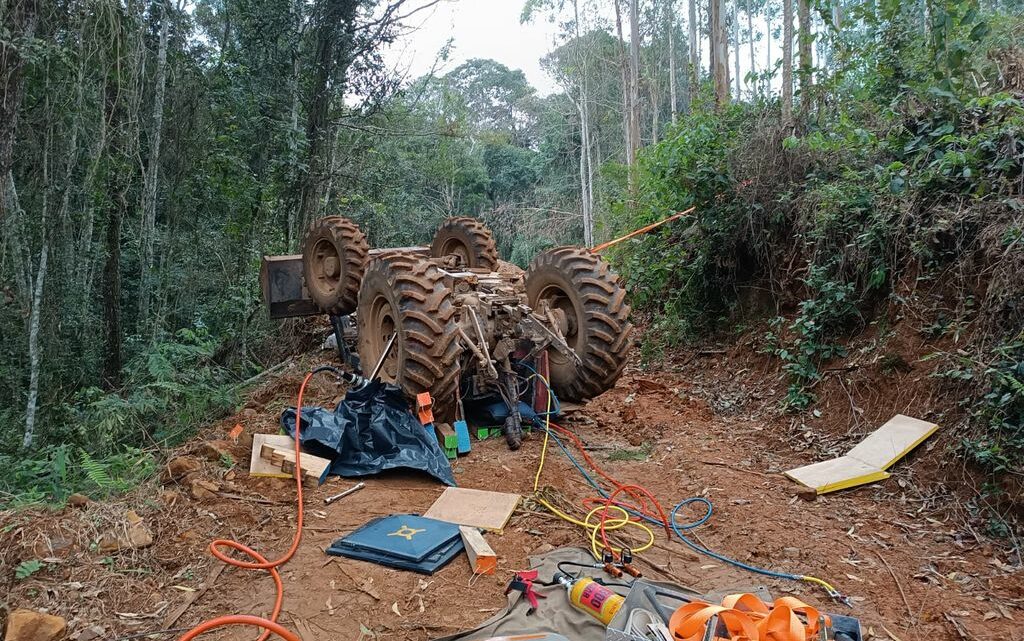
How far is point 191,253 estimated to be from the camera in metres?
12.3

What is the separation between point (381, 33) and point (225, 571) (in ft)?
36.4

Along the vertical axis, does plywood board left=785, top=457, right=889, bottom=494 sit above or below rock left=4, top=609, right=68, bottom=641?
below

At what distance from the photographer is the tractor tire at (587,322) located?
19.4 feet

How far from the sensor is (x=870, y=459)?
4.71 meters

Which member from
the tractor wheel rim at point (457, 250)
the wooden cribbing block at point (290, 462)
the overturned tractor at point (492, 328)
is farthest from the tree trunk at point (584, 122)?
the wooden cribbing block at point (290, 462)

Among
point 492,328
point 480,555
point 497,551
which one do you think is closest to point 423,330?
point 492,328

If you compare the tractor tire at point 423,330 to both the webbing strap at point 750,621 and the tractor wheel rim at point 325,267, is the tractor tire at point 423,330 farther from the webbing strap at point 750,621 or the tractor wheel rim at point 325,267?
the webbing strap at point 750,621

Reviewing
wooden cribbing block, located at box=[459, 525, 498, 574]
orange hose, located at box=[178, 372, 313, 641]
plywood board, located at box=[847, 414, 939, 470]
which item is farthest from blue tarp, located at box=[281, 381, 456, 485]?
plywood board, located at box=[847, 414, 939, 470]

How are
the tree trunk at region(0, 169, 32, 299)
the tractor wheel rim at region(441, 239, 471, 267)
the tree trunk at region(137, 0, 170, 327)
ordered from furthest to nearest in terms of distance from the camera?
1. the tree trunk at region(137, 0, 170, 327)
2. the tractor wheel rim at region(441, 239, 471, 267)
3. the tree trunk at region(0, 169, 32, 299)

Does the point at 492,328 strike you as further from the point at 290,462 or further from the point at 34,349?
the point at 34,349

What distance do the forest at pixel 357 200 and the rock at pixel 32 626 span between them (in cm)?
156

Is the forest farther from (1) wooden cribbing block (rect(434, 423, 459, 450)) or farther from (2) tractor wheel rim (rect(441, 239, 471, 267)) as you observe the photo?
(2) tractor wheel rim (rect(441, 239, 471, 267))

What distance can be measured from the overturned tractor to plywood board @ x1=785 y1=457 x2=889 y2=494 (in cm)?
183

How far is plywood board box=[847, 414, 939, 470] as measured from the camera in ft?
15.1
